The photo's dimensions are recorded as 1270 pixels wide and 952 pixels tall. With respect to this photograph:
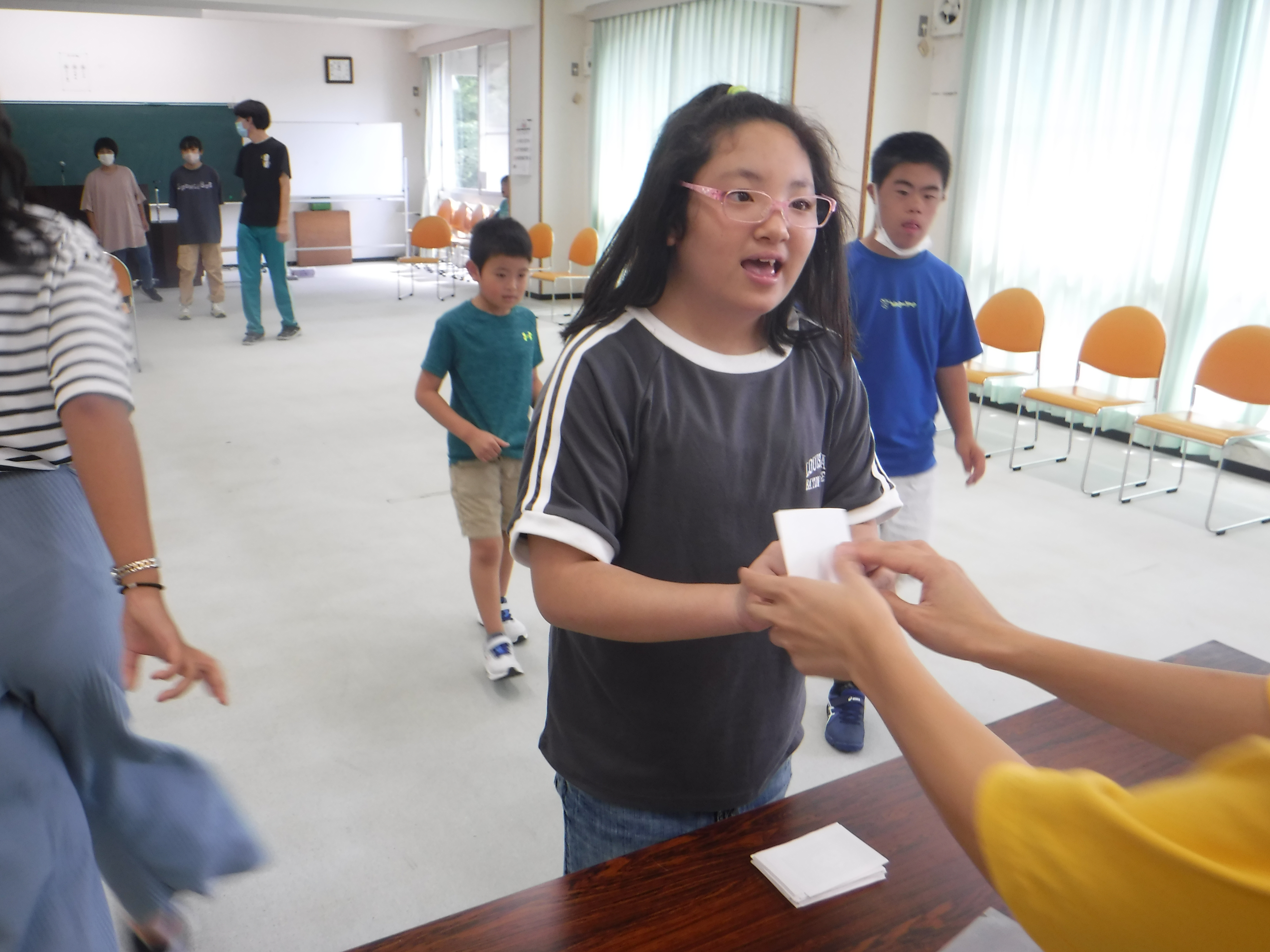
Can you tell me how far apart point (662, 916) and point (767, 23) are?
788 centimetres

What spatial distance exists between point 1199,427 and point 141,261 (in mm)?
9236

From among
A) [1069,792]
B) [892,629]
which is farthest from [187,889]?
[1069,792]

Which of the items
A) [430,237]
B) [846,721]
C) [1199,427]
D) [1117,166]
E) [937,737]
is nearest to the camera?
[937,737]

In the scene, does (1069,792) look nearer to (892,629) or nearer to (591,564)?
(892,629)

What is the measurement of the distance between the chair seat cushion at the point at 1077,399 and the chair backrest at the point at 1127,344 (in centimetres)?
14

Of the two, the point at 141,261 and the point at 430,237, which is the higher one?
the point at 430,237

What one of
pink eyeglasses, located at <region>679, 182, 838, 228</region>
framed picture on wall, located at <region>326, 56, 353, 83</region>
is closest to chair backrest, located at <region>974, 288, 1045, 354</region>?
pink eyeglasses, located at <region>679, 182, 838, 228</region>

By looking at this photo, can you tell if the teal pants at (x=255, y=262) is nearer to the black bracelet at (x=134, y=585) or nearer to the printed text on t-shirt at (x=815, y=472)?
the black bracelet at (x=134, y=585)

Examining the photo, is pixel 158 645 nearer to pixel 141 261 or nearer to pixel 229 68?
pixel 141 261

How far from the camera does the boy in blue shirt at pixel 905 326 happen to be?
243cm

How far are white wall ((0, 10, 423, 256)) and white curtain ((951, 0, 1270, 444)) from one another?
350 inches

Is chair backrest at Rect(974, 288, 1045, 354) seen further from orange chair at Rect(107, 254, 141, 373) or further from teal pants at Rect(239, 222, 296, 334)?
teal pants at Rect(239, 222, 296, 334)

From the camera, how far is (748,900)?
101cm

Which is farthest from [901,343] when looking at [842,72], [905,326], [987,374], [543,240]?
[543,240]
